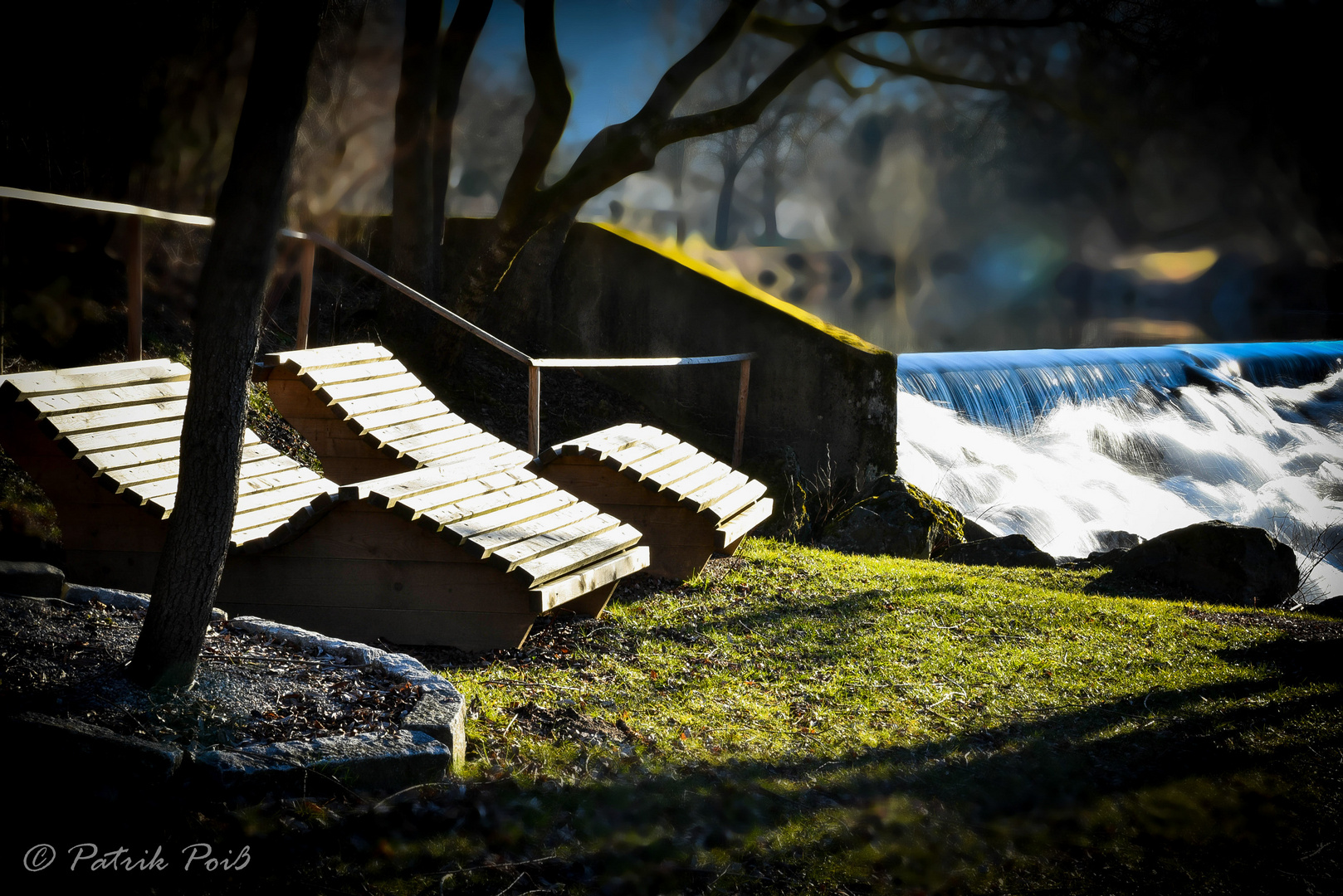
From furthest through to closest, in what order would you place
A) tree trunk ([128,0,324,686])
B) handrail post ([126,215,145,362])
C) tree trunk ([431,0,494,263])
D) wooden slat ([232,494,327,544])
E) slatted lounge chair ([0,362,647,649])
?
1. tree trunk ([431,0,494,263])
2. handrail post ([126,215,145,362])
3. wooden slat ([232,494,327,544])
4. slatted lounge chair ([0,362,647,649])
5. tree trunk ([128,0,324,686])

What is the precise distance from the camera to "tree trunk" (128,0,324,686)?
9.39 ft

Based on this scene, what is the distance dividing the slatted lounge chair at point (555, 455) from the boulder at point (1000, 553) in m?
2.65

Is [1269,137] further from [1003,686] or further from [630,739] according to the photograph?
[630,739]

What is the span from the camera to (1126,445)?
13305mm

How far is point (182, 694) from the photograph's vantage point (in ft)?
9.61

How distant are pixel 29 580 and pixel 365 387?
2877mm

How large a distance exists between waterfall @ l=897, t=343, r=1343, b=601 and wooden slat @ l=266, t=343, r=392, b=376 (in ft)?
21.1

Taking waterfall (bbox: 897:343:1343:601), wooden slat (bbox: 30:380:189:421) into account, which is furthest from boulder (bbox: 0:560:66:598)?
waterfall (bbox: 897:343:1343:601)

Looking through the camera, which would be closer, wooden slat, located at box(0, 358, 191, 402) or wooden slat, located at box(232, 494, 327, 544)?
wooden slat, located at box(0, 358, 191, 402)

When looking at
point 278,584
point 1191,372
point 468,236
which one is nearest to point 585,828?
point 278,584

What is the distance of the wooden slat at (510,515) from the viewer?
4152mm

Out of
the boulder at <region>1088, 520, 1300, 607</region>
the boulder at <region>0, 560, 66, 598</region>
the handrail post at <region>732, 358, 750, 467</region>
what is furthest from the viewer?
the handrail post at <region>732, 358, 750, 467</region>

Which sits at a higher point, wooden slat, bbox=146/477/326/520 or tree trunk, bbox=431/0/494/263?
tree trunk, bbox=431/0/494/263

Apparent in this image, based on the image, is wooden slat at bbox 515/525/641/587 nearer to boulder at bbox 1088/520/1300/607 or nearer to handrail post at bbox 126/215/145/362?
handrail post at bbox 126/215/145/362
